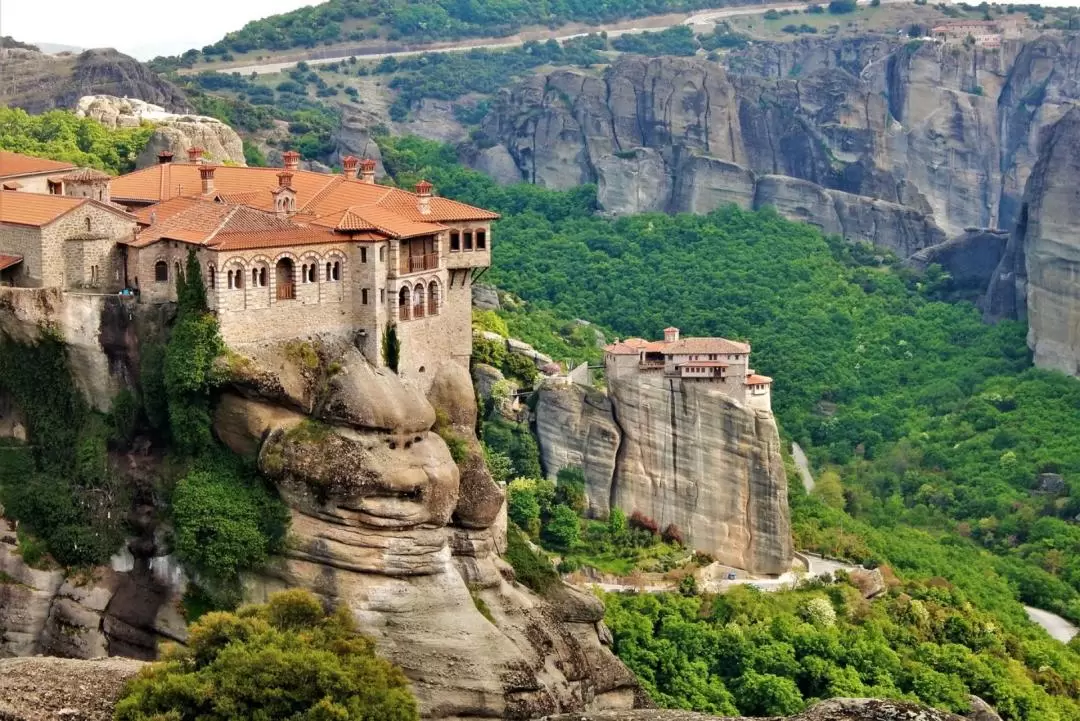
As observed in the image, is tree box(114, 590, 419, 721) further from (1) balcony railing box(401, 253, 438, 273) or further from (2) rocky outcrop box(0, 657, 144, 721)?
(1) balcony railing box(401, 253, 438, 273)

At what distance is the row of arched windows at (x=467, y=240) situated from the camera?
60812 millimetres

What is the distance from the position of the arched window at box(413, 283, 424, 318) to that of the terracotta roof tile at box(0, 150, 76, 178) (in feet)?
43.0

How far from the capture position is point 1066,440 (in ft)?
318

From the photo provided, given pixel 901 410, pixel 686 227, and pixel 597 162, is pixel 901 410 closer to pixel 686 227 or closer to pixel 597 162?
pixel 686 227

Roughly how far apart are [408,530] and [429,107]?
103139 mm

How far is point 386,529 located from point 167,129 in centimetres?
2885

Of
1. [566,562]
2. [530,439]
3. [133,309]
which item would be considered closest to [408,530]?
[133,309]

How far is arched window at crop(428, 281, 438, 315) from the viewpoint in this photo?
59094 mm

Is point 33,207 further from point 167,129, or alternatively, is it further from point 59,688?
point 167,129

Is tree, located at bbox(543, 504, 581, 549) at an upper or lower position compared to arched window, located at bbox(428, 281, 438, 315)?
lower

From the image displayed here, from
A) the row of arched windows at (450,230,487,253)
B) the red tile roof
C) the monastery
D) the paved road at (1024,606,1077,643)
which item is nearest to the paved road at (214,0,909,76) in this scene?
the paved road at (1024,606,1077,643)

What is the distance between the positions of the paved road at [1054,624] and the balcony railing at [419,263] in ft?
96.3

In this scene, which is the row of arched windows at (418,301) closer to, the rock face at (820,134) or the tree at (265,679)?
the tree at (265,679)

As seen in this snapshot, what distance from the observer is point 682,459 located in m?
74.6
